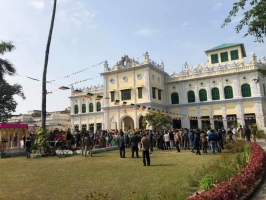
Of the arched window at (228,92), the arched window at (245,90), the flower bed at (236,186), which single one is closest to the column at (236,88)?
the arched window at (245,90)

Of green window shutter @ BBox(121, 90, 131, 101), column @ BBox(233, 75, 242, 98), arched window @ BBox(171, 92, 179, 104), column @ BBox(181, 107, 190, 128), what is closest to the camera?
column @ BBox(233, 75, 242, 98)

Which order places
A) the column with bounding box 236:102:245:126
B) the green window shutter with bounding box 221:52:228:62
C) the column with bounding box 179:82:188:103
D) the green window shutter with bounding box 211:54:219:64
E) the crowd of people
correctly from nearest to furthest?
the crowd of people → the column with bounding box 236:102:245:126 → the column with bounding box 179:82:188:103 → the green window shutter with bounding box 221:52:228:62 → the green window shutter with bounding box 211:54:219:64

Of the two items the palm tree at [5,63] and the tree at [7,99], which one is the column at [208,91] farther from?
the tree at [7,99]

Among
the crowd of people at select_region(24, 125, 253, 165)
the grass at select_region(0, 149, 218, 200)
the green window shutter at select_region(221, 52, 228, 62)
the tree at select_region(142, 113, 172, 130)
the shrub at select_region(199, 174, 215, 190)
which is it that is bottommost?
the grass at select_region(0, 149, 218, 200)

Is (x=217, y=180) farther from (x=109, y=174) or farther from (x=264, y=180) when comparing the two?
(x=109, y=174)

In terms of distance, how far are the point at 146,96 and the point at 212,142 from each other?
18.2 meters

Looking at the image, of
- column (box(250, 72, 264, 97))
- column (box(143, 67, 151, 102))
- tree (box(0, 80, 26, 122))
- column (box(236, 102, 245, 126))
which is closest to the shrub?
column (box(143, 67, 151, 102))

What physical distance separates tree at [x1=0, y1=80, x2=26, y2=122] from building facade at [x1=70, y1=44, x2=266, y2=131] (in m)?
14.2

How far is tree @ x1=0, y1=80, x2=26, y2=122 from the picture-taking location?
36.7 metres

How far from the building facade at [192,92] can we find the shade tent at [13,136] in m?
10.7

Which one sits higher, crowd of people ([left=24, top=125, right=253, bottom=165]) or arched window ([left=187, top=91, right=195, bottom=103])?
arched window ([left=187, top=91, right=195, bottom=103])

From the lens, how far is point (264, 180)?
23.2 ft

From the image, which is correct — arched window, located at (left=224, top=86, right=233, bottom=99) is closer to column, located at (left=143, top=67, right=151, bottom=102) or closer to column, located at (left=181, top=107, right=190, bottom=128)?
column, located at (left=181, top=107, right=190, bottom=128)

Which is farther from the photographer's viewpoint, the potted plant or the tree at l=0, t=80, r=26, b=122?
the tree at l=0, t=80, r=26, b=122
